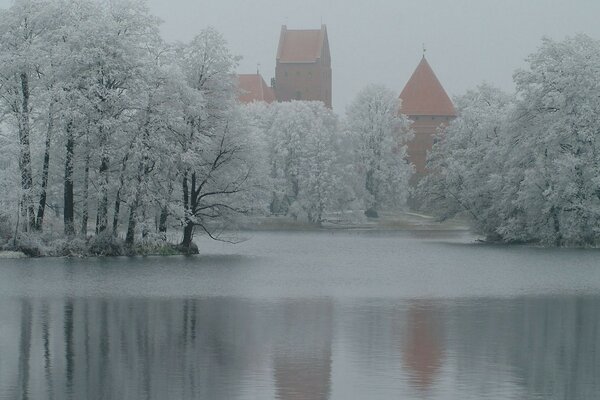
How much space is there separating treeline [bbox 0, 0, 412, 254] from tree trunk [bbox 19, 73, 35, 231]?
0.19ft

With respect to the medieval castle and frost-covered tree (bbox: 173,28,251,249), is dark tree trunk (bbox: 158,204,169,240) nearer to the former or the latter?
frost-covered tree (bbox: 173,28,251,249)

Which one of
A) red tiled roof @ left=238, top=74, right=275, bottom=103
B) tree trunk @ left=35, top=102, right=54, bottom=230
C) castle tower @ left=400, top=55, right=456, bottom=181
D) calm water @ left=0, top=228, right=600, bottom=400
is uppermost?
red tiled roof @ left=238, top=74, right=275, bottom=103

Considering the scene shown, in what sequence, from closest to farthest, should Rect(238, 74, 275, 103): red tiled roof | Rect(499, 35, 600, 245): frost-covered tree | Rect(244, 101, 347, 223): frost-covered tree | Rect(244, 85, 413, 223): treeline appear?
Rect(499, 35, 600, 245): frost-covered tree
Rect(244, 101, 347, 223): frost-covered tree
Rect(244, 85, 413, 223): treeline
Rect(238, 74, 275, 103): red tiled roof

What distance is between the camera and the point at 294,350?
18.1 m

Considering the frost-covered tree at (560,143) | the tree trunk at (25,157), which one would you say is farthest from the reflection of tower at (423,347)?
the frost-covered tree at (560,143)

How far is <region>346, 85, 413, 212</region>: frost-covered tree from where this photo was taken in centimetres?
8819

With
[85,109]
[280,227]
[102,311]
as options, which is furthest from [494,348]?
[280,227]

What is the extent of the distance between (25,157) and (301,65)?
346ft

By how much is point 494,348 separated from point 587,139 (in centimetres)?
3716

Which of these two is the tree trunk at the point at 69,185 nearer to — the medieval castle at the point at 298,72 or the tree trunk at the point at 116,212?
the tree trunk at the point at 116,212

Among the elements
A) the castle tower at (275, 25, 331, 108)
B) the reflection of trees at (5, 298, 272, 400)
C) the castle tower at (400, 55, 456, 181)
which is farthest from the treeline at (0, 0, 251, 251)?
the castle tower at (275, 25, 331, 108)

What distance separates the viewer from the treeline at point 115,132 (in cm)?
4272

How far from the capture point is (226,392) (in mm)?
14305

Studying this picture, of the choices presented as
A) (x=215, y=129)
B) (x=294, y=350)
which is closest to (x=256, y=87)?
(x=215, y=129)
